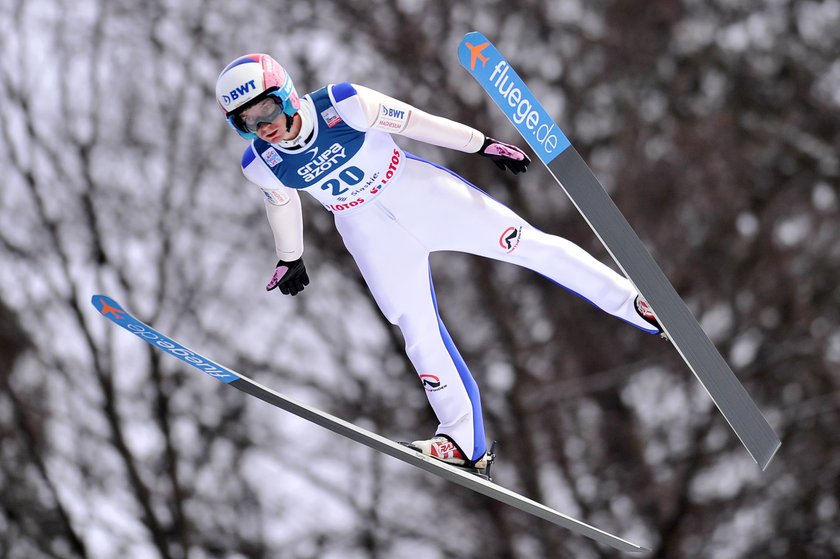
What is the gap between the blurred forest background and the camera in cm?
1335

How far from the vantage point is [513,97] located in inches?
179

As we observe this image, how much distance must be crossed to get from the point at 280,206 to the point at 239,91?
2.05ft

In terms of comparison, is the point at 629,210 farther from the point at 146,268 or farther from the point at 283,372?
the point at 146,268

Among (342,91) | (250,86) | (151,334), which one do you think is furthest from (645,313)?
(151,334)

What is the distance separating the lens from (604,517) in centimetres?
1362

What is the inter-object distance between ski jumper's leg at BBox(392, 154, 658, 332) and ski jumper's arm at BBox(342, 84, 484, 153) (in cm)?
19

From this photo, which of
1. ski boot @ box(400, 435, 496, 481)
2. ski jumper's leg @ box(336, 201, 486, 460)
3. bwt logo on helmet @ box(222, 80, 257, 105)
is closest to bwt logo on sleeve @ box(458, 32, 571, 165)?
ski jumper's leg @ box(336, 201, 486, 460)

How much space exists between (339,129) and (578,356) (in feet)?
31.6

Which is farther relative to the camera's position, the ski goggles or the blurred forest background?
the blurred forest background

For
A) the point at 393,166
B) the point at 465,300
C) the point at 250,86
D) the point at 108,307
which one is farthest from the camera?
the point at 465,300

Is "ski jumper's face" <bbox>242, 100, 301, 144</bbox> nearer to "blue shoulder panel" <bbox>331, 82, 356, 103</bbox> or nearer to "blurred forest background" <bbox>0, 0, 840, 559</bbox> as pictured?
"blue shoulder panel" <bbox>331, 82, 356, 103</bbox>

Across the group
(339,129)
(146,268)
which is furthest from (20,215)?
(339,129)

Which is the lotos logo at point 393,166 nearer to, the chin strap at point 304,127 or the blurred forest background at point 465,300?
the chin strap at point 304,127

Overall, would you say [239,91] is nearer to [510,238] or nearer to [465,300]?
[510,238]
